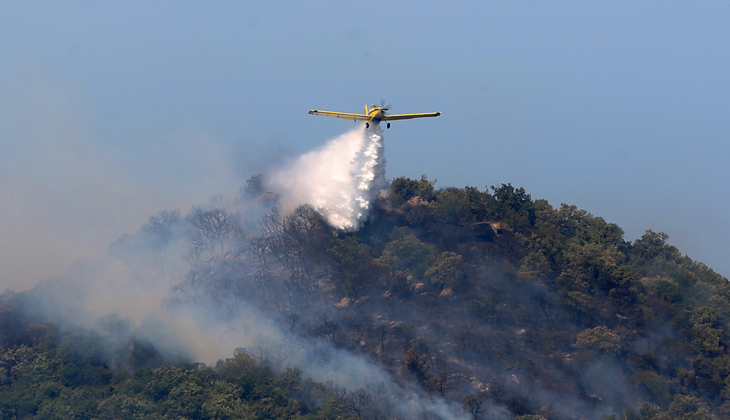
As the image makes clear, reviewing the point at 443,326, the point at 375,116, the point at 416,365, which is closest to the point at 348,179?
the point at 375,116

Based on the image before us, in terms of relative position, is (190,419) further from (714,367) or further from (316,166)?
(714,367)

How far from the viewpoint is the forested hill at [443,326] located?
343 feet

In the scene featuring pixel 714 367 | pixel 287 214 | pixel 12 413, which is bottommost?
pixel 12 413

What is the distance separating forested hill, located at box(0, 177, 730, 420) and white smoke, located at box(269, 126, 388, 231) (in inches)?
154

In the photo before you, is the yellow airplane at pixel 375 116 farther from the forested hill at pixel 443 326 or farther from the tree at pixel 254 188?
the tree at pixel 254 188

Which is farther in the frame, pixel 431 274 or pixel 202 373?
pixel 431 274

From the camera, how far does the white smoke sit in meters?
140

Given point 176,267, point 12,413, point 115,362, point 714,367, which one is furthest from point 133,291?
point 714,367

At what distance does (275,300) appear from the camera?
13250cm

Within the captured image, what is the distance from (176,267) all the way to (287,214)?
28.5 meters

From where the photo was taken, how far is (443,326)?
397ft

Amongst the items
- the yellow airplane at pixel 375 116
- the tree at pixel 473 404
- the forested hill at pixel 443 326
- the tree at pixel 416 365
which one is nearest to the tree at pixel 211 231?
the forested hill at pixel 443 326

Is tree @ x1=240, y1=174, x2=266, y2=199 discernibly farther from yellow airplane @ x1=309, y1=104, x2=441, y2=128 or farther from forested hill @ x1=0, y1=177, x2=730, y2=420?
yellow airplane @ x1=309, y1=104, x2=441, y2=128

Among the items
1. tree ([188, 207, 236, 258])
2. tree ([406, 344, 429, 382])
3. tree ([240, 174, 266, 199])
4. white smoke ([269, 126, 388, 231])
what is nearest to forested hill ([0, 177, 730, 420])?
tree ([406, 344, 429, 382])
